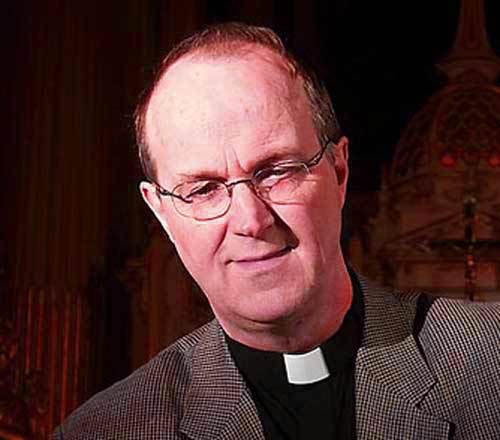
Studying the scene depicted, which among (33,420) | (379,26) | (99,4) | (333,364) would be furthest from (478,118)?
(333,364)

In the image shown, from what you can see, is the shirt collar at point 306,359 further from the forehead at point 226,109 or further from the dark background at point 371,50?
the dark background at point 371,50

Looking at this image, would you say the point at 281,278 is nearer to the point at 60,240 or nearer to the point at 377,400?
the point at 377,400

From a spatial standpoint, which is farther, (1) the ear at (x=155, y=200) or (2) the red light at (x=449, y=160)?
(2) the red light at (x=449, y=160)

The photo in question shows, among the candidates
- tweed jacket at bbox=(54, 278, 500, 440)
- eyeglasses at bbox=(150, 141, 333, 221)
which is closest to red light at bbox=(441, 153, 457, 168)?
tweed jacket at bbox=(54, 278, 500, 440)

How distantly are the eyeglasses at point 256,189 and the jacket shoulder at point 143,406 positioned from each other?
0.26m

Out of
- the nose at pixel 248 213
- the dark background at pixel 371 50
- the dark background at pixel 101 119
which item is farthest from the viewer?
the dark background at pixel 371 50

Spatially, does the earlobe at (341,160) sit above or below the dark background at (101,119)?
above

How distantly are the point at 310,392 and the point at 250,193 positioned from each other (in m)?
0.27

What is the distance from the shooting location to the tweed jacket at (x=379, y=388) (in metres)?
1.05

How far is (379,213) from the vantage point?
4438mm

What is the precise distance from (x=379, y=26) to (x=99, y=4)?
125 cm

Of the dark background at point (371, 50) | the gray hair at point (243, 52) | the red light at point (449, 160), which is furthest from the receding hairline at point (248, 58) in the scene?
the red light at point (449, 160)

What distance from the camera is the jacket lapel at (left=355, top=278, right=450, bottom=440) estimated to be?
1050mm

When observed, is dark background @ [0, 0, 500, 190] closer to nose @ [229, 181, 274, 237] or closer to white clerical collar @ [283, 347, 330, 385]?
white clerical collar @ [283, 347, 330, 385]
